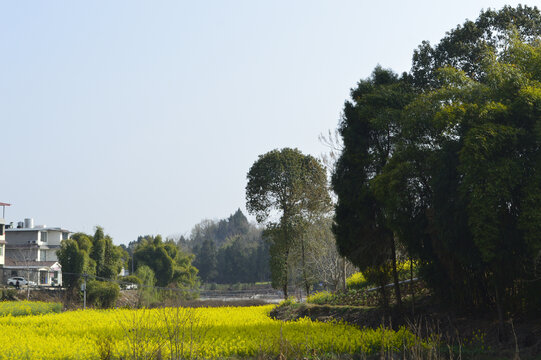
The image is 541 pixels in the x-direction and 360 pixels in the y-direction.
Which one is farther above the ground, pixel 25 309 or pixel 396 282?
pixel 396 282

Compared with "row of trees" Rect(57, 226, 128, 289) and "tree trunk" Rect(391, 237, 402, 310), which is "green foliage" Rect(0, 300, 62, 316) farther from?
"tree trunk" Rect(391, 237, 402, 310)

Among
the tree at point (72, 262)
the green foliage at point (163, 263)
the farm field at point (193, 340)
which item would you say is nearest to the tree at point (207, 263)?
the green foliage at point (163, 263)

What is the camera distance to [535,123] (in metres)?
9.52

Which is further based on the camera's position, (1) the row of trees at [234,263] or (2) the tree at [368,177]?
(1) the row of trees at [234,263]

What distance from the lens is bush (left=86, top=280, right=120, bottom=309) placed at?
2400 cm

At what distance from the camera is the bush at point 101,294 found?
78.7 ft

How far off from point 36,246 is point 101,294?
26.0 m

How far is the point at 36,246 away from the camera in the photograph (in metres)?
46.3

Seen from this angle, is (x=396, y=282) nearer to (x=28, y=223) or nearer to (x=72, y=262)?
(x=72, y=262)

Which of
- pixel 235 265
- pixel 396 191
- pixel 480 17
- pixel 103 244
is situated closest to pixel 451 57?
pixel 480 17

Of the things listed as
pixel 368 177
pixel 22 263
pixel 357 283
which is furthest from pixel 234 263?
pixel 368 177

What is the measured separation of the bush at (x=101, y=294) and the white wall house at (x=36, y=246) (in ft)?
65.8

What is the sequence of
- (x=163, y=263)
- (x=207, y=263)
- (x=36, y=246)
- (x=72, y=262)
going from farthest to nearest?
(x=207, y=263) → (x=36, y=246) → (x=163, y=263) → (x=72, y=262)

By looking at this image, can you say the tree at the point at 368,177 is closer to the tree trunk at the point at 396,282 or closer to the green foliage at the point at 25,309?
the tree trunk at the point at 396,282
